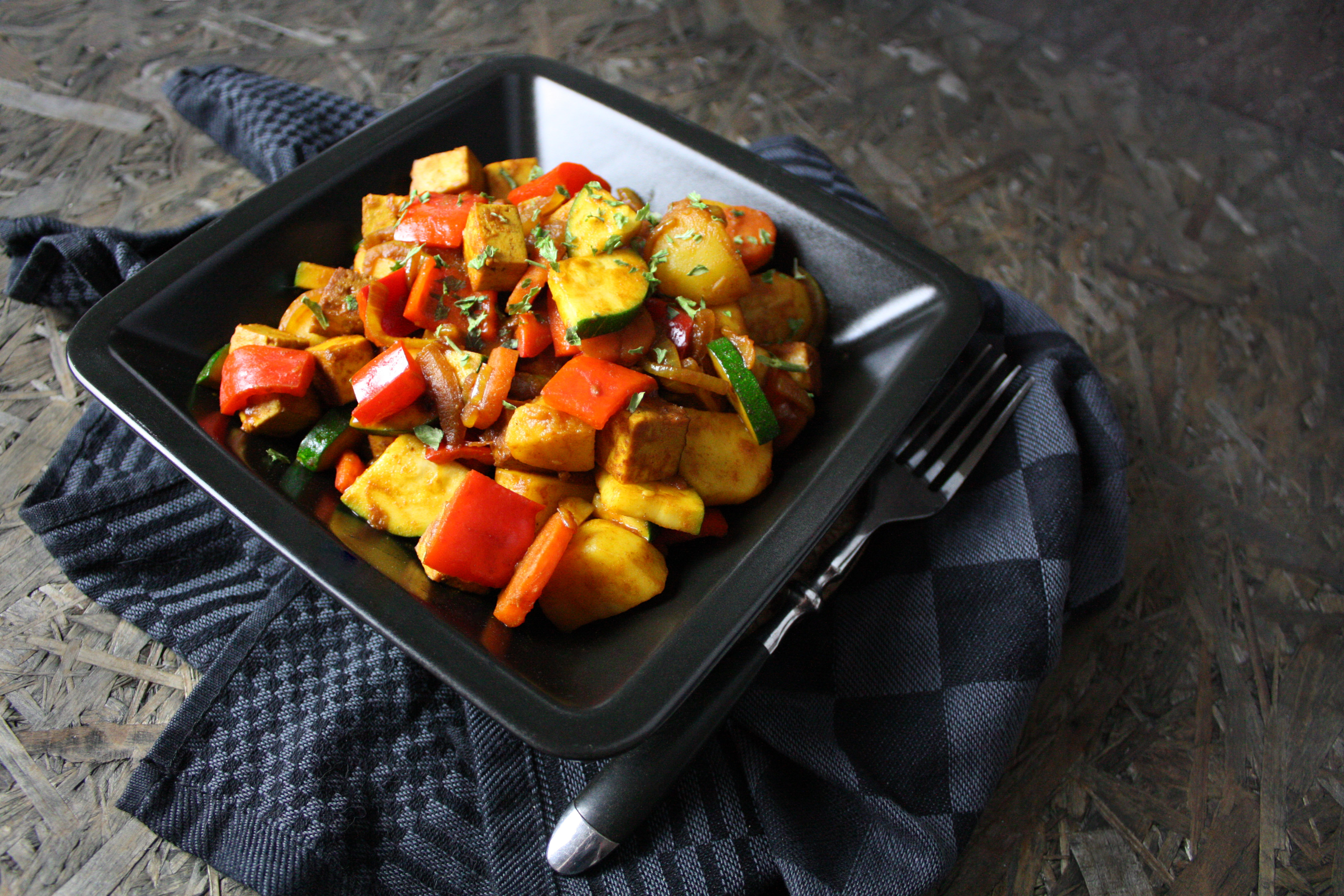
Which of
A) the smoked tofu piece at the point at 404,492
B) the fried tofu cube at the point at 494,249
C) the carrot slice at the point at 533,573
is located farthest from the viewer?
the fried tofu cube at the point at 494,249

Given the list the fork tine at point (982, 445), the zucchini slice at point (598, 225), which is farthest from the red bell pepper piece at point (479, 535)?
the fork tine at point (982, 445)

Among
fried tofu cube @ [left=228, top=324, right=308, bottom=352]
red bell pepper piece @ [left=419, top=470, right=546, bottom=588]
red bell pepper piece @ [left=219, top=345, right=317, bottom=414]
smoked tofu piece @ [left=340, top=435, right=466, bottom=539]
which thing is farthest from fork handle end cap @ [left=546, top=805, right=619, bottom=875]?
fried tofu cube @ [left=228, top=324, right=308, bottom=352]

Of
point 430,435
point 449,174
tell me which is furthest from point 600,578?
point 449,174

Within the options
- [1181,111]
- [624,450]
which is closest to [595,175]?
[624,450]

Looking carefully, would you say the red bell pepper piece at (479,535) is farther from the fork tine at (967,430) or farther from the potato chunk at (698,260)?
the fork tine at (967,430)

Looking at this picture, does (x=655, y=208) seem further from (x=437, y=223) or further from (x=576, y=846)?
(x=576, y=846)
